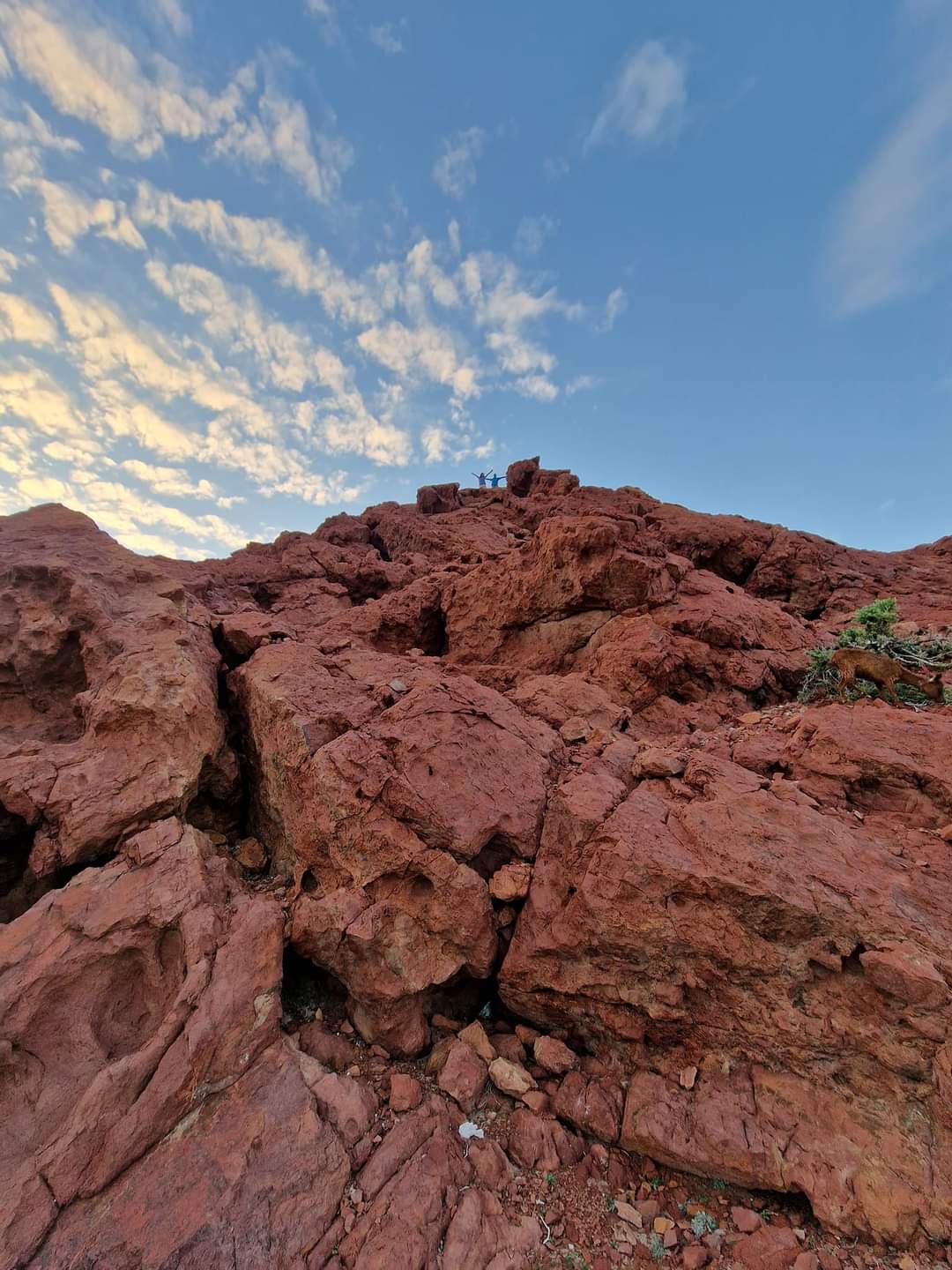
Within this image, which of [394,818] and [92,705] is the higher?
[92,705]

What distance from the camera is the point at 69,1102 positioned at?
13.8 feet

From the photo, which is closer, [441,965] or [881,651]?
[441,965]

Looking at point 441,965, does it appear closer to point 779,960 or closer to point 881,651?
point 779,960

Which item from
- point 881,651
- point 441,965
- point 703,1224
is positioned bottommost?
point 703,1224

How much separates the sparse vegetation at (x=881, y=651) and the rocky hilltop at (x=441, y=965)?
2.73 feet

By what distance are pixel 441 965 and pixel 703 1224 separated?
3022 millimetres

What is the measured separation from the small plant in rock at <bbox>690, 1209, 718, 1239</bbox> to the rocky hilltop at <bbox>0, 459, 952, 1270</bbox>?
1.0 inches

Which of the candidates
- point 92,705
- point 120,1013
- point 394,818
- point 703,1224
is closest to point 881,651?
point 703,1224

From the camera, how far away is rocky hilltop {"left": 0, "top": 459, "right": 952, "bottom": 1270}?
13.1 feet

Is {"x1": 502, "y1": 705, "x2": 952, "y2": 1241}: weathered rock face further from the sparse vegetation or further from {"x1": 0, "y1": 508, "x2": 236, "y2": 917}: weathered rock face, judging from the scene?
{"x1": 0, "y1": 508, "x2": 236, "y2": 917}: weathered rock face

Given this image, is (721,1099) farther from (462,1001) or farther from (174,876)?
(174,876)

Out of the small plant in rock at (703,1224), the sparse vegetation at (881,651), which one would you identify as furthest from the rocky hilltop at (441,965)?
the sparse vegetation at (881,651)

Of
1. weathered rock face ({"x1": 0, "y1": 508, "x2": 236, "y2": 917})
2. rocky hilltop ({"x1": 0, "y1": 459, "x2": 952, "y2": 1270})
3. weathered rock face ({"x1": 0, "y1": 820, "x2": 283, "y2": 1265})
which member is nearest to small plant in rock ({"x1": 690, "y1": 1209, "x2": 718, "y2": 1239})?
rocky hilltop ({"x1": 0, "y1": 459, "x2": 952, "y2": 1270})

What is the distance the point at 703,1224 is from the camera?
13.7 feet
